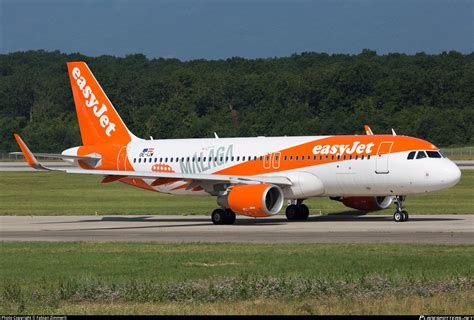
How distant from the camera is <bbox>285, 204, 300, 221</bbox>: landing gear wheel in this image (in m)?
44.6

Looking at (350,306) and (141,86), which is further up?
(141,86)

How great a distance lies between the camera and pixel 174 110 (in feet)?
414

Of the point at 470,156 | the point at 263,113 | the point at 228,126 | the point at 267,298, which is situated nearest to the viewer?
the point at 267,298

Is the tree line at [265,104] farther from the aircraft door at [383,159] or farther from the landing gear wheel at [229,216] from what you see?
the aircraft door at [383,159]

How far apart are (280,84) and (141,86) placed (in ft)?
65.6

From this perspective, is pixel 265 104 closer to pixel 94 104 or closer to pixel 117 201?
pixel 117 201

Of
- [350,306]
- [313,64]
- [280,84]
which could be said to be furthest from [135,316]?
[313,64]

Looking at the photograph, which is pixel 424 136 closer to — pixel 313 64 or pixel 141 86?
pixel 141 86

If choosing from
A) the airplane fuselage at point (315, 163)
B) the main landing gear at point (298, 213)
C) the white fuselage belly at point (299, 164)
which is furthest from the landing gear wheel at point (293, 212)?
the white fuselage belly at point (299, 164)

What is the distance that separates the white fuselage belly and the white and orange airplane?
39 mm

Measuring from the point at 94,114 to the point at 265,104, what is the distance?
8473 centimetres

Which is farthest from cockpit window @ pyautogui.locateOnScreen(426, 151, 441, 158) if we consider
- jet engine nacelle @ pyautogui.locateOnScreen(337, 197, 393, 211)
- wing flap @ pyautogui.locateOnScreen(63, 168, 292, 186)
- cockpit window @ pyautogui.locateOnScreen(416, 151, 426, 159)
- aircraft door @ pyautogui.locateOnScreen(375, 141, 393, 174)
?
wing flap @ pyautogui.locateOnScreen(63, 168, 292, 186)

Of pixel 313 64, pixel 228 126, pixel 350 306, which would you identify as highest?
pixel 313 64

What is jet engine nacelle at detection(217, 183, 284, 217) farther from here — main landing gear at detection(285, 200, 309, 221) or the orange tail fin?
the orange tail fin
